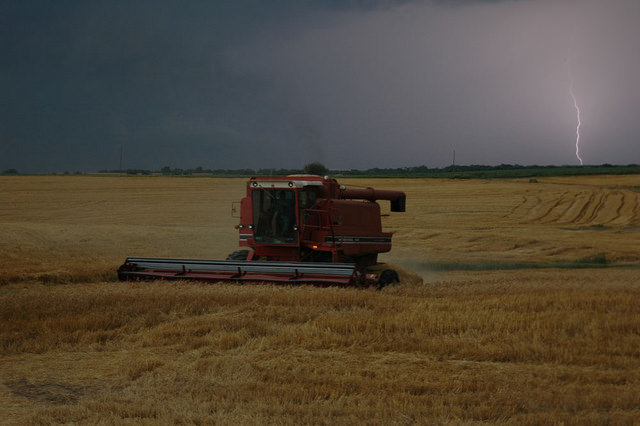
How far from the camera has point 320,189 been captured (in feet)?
55.4

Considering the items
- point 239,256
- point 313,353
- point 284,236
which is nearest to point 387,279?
point 284,236

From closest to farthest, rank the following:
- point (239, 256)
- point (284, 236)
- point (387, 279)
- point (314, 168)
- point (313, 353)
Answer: point (313, 353), point (387, 279), point (284, 236), point (239, 256), point (314, 168)

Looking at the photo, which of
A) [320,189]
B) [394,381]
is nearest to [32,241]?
[320,189]

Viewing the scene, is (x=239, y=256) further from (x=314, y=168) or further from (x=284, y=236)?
(x=314, y=168)

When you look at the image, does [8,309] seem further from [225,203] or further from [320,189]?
[225,203]

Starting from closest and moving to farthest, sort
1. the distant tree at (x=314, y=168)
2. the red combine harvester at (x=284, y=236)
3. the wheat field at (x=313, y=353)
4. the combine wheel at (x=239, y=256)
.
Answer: the wheat field at (x=313, y=353)
the red combine harvester at (x=284, y=236)
the combine wheel at (x=239, y=256)
the distant tree at (x=314, y=168)

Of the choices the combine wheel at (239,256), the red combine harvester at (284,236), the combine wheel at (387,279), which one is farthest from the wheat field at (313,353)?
the combine wheel at (239,256)

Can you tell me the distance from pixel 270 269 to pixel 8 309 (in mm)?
5623

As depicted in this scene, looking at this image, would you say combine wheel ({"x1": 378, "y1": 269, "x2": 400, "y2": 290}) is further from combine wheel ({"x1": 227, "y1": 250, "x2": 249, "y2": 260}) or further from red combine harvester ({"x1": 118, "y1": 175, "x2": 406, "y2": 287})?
combine wheel ({"x1": 227, "y1": 250, "x2": 249, "y2": 260})

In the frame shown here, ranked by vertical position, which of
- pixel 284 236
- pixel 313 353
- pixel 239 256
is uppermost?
pixel 284 236

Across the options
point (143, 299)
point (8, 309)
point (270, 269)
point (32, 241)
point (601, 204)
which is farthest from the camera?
point (601, 204)

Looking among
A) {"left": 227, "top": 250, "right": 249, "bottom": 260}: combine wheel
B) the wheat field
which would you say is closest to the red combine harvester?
{"left": 227, "top": 250, "right": 249, "bottom": 260}: combine wheel

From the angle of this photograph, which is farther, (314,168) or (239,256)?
(314,168)

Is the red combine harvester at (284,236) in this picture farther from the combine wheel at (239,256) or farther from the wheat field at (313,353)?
the wheat field at (313,353)
